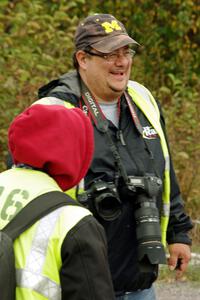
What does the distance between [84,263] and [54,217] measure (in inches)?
6.3

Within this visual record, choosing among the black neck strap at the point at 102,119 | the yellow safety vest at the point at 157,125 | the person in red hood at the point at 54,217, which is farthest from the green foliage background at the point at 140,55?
the person in red hood at the point at 54,217

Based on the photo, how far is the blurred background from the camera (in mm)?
8344

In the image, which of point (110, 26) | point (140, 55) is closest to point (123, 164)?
point (110, 26)

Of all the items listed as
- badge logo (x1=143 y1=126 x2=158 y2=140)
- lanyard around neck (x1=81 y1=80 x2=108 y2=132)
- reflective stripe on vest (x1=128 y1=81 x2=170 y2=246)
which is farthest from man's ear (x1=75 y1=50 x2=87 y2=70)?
badge logo (x1=143 y1=126 x2=158 y2=140)

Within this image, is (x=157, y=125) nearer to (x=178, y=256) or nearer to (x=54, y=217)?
(x=178, y=256)

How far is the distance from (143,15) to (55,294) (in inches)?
385

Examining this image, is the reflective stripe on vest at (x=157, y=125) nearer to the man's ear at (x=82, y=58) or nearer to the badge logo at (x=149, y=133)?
the badge logo at (x=149, y=133)

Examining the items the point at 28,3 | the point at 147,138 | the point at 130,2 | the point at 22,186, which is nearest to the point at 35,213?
the point at 22,186

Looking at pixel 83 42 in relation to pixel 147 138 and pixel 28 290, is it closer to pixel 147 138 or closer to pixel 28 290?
pixel 147 138

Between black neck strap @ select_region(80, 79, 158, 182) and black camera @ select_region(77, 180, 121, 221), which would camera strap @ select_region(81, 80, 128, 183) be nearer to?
black neck strap @ select_region(80, 79, 158, 182)

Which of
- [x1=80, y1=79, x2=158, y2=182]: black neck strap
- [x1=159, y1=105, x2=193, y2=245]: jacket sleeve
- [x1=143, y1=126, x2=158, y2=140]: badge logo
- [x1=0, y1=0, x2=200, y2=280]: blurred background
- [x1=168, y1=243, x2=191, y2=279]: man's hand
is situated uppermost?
[x1=80, y1=79, x2=158, y2=182]: black neck strap

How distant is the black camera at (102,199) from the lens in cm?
379

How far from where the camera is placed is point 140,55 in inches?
482

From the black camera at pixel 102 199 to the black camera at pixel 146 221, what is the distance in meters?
0.11
